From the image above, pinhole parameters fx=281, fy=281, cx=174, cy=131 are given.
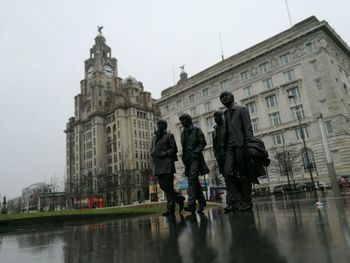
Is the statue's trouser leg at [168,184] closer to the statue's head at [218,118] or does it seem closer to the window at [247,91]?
the statue's head at [218,118]

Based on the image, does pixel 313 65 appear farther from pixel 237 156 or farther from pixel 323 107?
pixel 237 156

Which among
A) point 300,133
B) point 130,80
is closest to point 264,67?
point 300,133

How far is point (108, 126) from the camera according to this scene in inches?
3558

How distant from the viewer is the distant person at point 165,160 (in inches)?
303

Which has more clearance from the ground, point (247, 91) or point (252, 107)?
point (247, 91)

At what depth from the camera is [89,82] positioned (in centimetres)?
9606

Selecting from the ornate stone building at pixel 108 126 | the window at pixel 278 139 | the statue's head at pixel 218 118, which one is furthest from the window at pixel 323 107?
the ornate stone building at pixel 108 126

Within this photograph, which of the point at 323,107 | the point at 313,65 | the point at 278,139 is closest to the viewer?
the point at 323,107

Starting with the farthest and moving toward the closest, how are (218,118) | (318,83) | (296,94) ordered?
(296,94), (318,83), (218,118)

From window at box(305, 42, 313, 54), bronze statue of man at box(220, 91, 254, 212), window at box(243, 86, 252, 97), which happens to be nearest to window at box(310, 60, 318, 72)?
window at box(305, 42, 313, 54)

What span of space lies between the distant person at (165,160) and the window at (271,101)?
38087 mm

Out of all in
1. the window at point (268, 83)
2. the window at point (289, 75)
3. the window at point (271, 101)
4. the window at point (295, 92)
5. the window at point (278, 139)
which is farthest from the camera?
the window at point (268, 83)

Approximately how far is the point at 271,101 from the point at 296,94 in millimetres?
3793

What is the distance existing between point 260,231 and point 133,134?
273 ft
